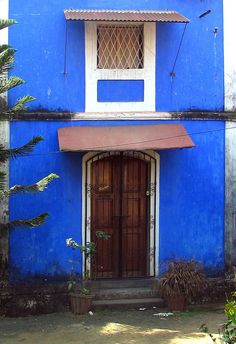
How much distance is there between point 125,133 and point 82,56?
147 centimetres

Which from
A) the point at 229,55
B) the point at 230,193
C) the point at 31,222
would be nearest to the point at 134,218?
the point at 230,193

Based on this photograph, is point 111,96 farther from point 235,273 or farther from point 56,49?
point 235,273

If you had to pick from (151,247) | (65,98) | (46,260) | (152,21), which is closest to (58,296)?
(46,260)

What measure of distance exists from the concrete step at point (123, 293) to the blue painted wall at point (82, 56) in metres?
3.04

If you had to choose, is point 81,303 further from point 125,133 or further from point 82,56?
point 82,56

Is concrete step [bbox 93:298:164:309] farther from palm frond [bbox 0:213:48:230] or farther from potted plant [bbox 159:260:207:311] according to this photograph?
palm frond [bbox 0:213:48:230]

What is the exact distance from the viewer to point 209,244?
32.3 feet

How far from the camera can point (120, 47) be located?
9.53 metres

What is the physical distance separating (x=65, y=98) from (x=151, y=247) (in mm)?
2921

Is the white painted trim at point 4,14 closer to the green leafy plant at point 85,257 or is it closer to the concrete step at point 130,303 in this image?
the green leafy plant at point 85,257

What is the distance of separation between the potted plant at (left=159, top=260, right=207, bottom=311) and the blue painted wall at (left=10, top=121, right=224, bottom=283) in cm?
57

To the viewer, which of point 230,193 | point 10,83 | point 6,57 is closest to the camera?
point 6,57

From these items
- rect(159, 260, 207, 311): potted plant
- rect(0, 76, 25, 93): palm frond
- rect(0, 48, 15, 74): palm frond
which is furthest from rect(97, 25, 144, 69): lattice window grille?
rect(159, 260, 207, 311): potted plant

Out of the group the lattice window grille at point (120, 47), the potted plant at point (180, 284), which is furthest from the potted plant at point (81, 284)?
the lattice window grille at point (120, 47)
